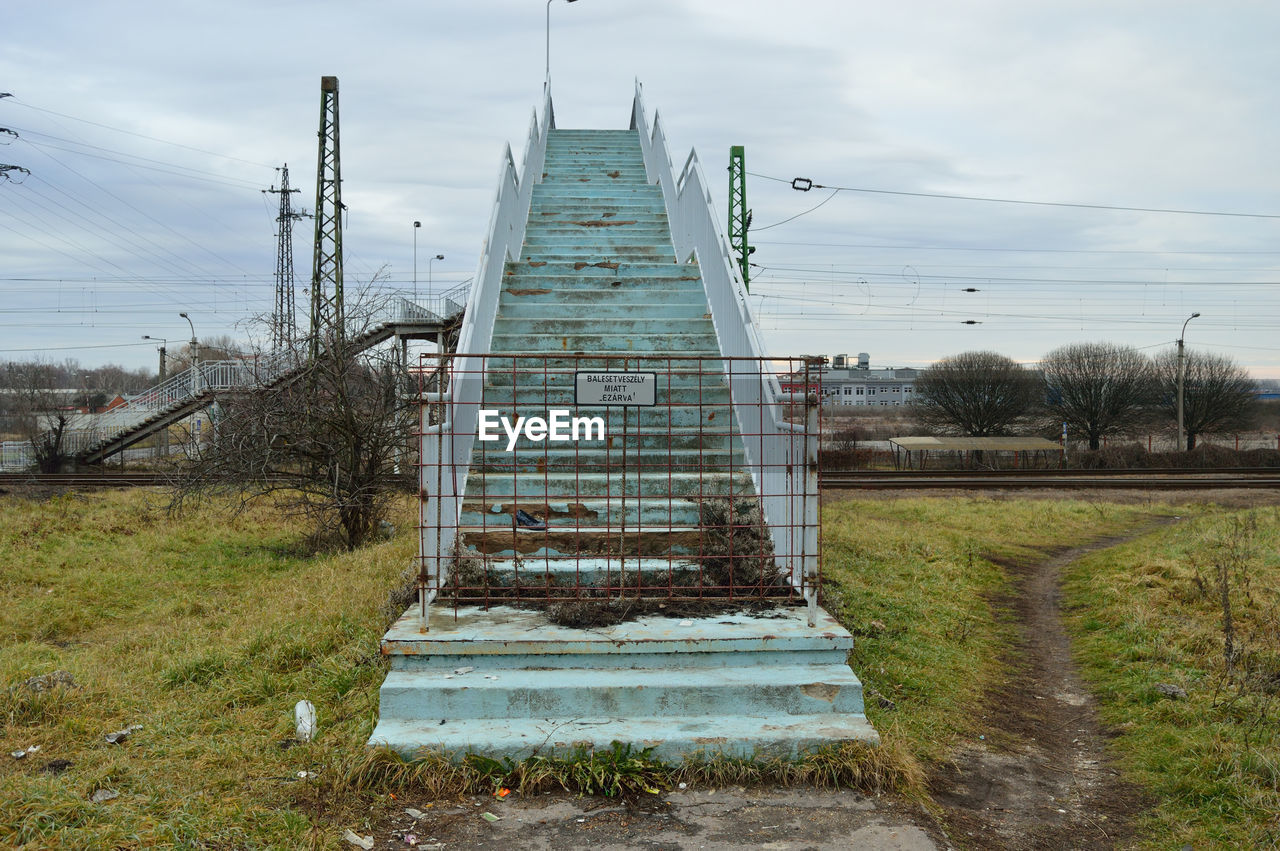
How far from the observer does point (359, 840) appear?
12.6 ft

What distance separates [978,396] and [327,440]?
145 ft

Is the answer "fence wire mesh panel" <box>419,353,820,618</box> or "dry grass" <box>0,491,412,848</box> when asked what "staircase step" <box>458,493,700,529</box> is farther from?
"dry grass" <box>0,491,412,848</box>

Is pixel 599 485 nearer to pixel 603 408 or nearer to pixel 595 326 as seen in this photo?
pixel 603 408

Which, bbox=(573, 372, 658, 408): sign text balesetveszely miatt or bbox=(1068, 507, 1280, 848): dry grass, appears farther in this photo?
bbox=(573, 372, 658, 408): sign text balesetveszely miatt

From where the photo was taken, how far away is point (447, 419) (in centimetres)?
618

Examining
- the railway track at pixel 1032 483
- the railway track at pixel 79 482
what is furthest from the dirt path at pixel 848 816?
the railway track at pixel 79 482

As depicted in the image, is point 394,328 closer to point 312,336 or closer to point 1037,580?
point 312,336

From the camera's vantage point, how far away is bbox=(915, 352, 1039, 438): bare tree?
49344 millimetres

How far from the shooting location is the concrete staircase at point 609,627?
4.71 meters

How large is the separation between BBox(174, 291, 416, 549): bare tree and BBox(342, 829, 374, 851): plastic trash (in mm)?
8489

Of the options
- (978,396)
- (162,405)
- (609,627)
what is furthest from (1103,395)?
(609,627)

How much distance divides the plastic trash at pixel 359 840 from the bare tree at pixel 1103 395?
48.8 meters

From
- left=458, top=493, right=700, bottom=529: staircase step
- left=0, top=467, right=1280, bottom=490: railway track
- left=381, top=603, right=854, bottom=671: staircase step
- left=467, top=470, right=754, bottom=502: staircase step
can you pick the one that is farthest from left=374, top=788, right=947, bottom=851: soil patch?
left=0, top=467, right=1280, bottom=490: railway track

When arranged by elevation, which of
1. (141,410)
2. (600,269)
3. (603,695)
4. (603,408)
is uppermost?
(600,269)
